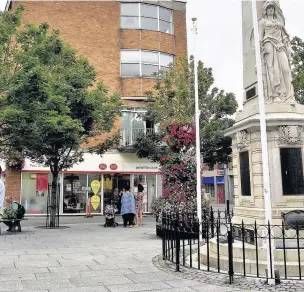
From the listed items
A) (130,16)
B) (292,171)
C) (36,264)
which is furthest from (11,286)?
(130,16)

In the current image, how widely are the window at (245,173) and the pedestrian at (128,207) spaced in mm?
8112

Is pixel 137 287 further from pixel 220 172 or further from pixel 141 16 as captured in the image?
pixel 220 172

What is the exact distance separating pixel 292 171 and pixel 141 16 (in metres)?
22.2

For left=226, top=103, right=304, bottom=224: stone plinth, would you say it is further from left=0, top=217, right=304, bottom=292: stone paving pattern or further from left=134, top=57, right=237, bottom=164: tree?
left=134, top=57, right=237, bottom=164: tree

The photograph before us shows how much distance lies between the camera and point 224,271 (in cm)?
723

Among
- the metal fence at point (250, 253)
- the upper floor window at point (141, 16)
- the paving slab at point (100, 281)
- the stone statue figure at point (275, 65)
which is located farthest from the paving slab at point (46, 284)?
the upper floor window at point (141, 16)

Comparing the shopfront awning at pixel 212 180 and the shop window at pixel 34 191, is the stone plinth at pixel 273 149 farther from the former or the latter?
the shopfront awning at pixel 212 180

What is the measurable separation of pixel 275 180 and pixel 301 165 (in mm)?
676

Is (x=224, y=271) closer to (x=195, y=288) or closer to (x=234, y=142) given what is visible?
(x=195, y=288)

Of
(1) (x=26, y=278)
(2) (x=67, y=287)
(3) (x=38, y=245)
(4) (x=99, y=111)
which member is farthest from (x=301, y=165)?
(4) (x=99, y=111)

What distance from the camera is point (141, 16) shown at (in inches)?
1094

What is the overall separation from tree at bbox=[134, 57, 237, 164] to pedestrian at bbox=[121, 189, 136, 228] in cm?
609

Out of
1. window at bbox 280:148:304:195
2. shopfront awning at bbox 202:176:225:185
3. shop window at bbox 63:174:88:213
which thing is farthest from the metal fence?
shopfront awning at bbox 202:176:225:185

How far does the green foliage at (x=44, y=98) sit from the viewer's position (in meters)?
13.3
